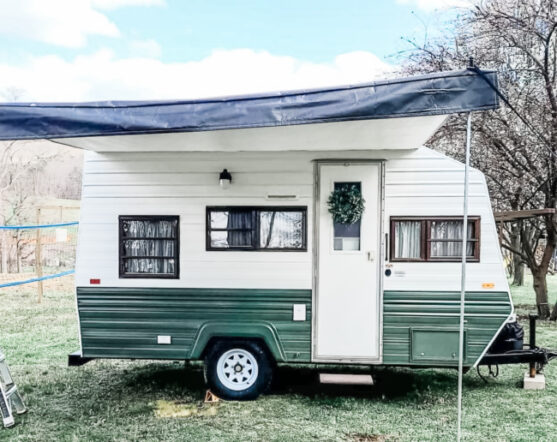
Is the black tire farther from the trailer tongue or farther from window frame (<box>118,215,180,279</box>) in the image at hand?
Answer: the trailer tongue

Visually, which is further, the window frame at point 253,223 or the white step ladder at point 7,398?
the window frame at point 253,223

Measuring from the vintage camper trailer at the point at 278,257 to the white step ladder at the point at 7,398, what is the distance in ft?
2.07

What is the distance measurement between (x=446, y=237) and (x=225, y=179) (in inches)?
79.5

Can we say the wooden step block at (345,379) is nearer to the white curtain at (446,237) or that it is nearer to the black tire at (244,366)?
the black tire at (244,366)

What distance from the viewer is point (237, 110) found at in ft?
10.8

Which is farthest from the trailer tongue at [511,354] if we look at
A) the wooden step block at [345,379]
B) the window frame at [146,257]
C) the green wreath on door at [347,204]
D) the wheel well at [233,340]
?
the window frame at [146,257]

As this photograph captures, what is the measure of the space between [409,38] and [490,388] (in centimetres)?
673

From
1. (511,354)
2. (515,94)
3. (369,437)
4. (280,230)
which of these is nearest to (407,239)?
(280,230)

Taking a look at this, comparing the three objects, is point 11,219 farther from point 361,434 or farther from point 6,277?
point 361,434

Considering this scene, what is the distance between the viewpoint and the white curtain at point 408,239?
4480mm

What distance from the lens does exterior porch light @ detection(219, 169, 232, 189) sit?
4531mm

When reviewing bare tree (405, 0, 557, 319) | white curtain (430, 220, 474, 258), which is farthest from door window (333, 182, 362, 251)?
bare tree (405, 0, 557, 319)

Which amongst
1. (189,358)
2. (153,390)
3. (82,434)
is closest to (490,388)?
(189,358)

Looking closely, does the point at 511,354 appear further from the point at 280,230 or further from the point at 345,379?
the point at 280,230
